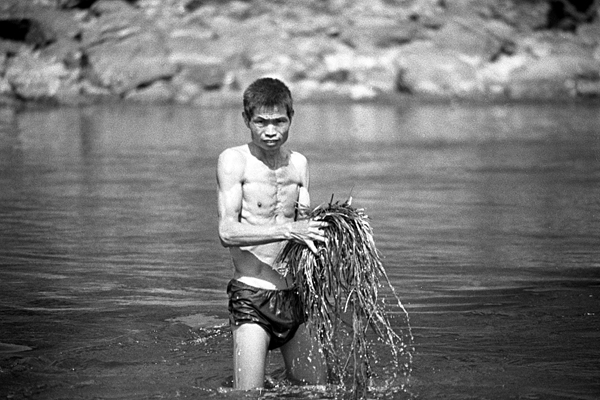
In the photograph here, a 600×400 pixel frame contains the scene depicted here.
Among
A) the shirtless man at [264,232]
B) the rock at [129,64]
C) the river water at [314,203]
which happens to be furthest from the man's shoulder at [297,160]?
the rock at [129,64]

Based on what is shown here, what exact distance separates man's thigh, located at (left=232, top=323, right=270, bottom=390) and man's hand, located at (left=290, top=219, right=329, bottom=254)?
55 centimetres

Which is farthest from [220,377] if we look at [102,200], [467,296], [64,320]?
[102,200]

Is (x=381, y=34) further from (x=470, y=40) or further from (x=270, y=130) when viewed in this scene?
(x=270, y=130)

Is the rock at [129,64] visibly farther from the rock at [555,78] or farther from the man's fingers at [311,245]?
the man's fingers at [311,245]

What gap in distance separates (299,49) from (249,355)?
97.8 feet

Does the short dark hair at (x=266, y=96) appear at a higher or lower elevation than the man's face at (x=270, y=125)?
higher

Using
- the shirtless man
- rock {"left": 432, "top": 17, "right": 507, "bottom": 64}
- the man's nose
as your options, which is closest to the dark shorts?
the shirtless man

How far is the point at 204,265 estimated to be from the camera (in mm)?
10383

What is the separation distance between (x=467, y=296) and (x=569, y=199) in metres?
5.62

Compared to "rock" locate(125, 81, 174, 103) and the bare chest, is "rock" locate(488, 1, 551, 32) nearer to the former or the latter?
"rock" locate(125, 81, 174, 103)

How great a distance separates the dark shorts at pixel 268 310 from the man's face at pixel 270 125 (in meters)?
0.80

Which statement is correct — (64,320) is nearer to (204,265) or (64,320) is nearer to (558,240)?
(204,265)

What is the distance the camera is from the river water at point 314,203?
286 inches

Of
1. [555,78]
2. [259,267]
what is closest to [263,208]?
Result: [259,267]
